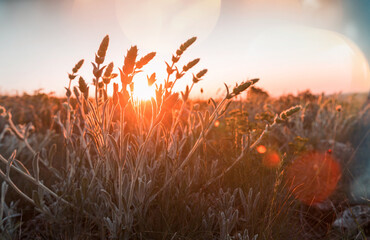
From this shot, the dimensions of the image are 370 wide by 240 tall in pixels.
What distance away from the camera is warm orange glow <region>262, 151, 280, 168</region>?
7.63 feet

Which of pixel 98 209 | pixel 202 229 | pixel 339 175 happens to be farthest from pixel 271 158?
pixel 98 209

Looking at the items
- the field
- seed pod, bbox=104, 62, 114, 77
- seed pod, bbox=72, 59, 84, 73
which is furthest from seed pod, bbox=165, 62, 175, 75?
seed pod, bbox=72, 59, 84, 73

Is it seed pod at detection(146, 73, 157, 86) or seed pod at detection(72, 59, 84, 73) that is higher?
seed pod at detection(72, 59, 84, 73)

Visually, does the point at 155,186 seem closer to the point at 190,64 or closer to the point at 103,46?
the point at 190,64

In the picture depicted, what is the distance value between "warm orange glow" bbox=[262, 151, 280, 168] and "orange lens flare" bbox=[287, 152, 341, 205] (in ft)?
0.46

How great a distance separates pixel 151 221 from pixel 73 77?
3.25ft

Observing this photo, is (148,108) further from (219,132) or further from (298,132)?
(298,132)

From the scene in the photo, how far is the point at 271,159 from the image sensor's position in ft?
8.30

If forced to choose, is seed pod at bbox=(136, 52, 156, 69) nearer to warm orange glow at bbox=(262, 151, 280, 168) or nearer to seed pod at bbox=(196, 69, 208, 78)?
seed pod at bbox=(196, 69, 208, 78)

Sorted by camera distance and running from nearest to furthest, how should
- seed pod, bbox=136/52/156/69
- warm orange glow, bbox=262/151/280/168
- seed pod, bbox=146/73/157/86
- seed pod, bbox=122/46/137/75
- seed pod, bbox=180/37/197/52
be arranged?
seed pod, bbox=122/46/137/75, seed pod, bbox=136/52/156/69, seed pod, bbox=146/73/157/86, seed pod, bbox=180/37/197/52, warm orange glow, bbox=262/151/280/168

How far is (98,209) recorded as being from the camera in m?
1.60

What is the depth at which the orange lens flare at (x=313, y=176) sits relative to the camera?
2332mm

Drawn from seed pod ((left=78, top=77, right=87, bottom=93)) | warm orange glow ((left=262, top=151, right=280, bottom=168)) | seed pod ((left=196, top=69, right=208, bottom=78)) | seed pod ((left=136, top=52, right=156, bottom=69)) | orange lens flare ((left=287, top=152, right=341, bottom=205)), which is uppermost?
seed pod ((left=136, top=52, right=156, bottom=69))

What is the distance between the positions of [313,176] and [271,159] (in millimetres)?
460
